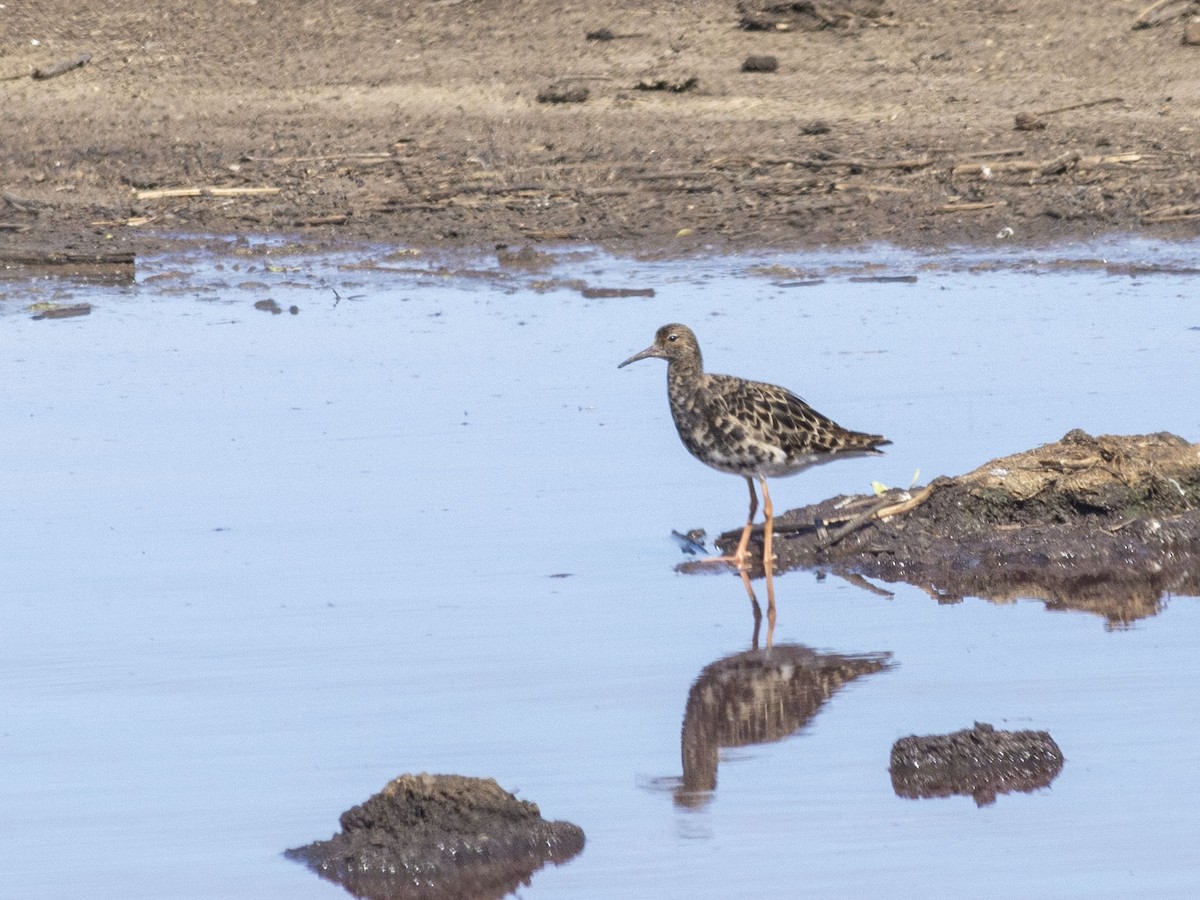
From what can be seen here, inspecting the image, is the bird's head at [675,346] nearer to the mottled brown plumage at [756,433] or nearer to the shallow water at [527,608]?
the mottled brown plumage at [756,433]

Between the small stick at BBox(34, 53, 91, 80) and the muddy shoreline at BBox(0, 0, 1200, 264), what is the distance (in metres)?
0.02

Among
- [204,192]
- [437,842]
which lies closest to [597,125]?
[204,192]

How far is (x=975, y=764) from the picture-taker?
18.3 ft

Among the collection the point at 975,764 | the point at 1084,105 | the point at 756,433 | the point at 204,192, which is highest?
the point at 1084,105

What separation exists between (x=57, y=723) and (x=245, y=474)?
3039 mm

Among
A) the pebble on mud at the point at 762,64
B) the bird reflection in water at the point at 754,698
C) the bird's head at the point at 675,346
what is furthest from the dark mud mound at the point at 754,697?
the pebble on mud at the point at 762,64

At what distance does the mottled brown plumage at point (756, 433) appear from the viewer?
8352 millimetres

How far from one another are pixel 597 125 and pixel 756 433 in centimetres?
939

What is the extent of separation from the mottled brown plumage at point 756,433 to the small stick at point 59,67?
39.2ft

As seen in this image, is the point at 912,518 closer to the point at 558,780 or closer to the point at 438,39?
the point at 558,780

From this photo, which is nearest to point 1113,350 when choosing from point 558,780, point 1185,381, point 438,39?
point 1185,381

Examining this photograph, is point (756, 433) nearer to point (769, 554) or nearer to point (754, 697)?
point (769, 554)

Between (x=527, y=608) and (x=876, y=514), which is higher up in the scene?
(x=876, y=514)

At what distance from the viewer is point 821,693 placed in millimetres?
6367
